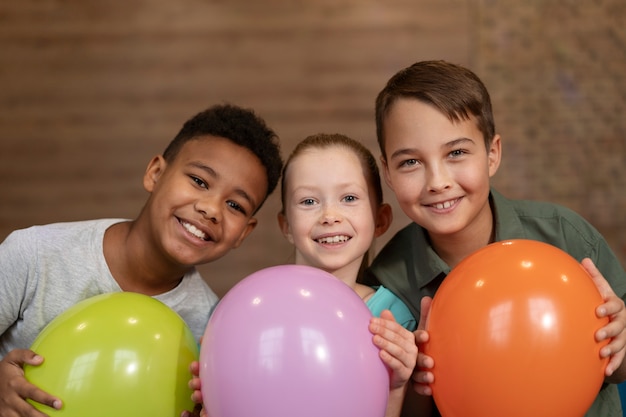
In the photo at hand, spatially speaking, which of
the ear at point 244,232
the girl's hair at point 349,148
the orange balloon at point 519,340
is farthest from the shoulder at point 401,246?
the orange balloon at point 519,340

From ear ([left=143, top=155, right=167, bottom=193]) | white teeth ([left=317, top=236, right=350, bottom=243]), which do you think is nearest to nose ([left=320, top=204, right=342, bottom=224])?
white teeth ([left=317, top=236, right=350, bottom=243])

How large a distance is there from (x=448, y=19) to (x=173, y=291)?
6.46ft

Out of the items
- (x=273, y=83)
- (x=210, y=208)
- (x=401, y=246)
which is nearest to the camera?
(x=210, y=208)

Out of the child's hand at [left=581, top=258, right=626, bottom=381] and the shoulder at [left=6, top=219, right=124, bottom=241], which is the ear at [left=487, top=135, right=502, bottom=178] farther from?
the shoulder at [left=6, top=219, right=124, bottom=241]

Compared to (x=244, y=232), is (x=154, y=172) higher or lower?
higher

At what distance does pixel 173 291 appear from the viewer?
5.31 feet

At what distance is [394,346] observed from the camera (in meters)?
1.11

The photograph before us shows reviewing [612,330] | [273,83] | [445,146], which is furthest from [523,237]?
[273,83]

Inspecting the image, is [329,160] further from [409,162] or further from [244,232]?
[244,232]

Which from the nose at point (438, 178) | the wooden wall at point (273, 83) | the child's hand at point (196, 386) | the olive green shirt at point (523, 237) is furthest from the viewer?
the wooden wall at point (273, 83)

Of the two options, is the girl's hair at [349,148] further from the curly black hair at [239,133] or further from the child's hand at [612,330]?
the child's hand at [612,330]

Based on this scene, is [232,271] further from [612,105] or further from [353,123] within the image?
[612,105]

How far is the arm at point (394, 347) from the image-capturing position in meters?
1.09

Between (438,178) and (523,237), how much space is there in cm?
30
